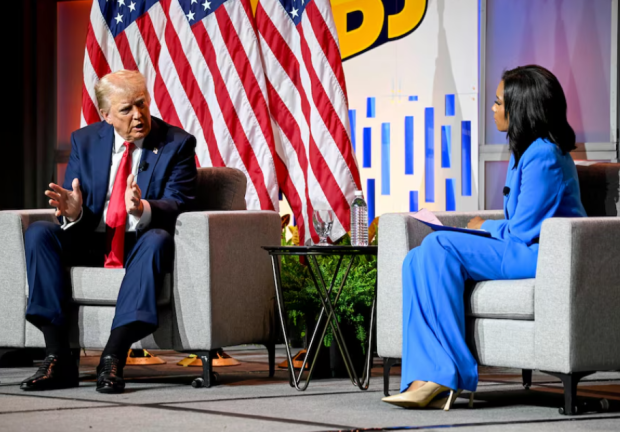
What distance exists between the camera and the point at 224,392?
352 cm

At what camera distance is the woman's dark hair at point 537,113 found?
3289mm

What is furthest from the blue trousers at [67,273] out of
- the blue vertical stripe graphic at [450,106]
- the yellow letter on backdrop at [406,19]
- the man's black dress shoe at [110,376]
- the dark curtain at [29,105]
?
the dark curtain at [29,105]

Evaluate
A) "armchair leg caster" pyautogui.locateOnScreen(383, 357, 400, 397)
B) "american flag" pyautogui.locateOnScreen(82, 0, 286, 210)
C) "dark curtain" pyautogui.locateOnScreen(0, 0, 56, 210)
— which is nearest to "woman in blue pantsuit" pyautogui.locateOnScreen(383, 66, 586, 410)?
"armchair leg caster" pyautogui.locateOnScreen(383, 357, 400, 397)

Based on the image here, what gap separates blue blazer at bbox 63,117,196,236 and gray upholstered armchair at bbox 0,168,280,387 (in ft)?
0.69

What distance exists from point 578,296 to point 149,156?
6.06ft

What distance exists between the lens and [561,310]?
293 centimetres

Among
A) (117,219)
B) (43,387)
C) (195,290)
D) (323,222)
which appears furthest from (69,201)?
(323,222)

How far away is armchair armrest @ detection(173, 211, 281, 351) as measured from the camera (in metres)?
3.65

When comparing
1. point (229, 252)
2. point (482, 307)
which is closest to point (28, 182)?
point (229, 252)

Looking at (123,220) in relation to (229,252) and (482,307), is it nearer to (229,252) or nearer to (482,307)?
(229,252)

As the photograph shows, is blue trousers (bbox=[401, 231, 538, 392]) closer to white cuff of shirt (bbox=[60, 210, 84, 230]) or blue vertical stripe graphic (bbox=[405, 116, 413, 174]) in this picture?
white cuff of shirt (bbox=[60, 210, 84, 230])

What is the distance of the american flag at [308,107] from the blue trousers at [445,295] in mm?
1772

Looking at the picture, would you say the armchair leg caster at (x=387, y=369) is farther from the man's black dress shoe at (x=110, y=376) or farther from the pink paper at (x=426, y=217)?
the man's black dress shoe at (x=110, y=376)

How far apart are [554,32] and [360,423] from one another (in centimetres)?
336
